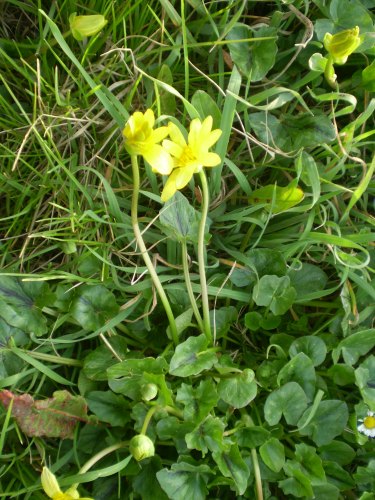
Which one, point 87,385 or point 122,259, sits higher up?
point 122,259

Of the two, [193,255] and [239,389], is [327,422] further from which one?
[193,255]

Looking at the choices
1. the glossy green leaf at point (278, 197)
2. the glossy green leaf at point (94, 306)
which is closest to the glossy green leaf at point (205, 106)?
the glossy green leaf at point (278, 197)

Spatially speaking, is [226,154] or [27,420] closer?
[27,420]

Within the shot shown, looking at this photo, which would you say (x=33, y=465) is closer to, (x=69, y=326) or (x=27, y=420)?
(x=27, y=420)

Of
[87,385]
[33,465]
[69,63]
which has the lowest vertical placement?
[33,465]

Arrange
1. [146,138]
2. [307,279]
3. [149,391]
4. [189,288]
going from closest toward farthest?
[146,138], [149,391], [189,288], [307,279]

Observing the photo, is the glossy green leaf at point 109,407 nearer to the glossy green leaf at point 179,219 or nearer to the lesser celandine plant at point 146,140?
the glossy green leaf at point 179,219

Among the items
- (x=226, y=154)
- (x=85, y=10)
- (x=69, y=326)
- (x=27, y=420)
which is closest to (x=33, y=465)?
(x=27, y=420)

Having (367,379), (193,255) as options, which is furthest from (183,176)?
(367,379)
